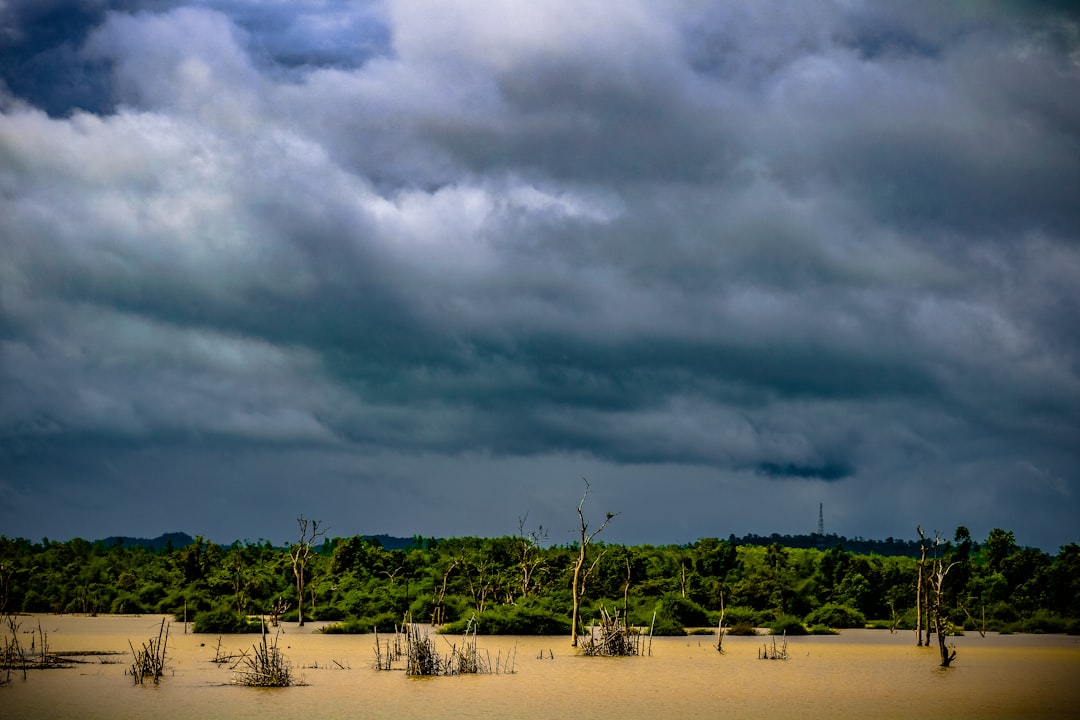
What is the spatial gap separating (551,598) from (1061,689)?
33.7m

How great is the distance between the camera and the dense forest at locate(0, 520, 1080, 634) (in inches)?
2301

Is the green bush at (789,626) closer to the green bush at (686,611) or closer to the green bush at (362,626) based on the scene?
the green bush at (686,611)

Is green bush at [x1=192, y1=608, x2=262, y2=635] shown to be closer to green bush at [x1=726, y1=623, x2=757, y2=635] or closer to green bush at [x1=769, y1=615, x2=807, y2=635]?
green bush at [x1=726, y1=623, x2=757, y2=635]

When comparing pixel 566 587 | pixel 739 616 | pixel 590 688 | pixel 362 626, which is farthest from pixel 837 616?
pixel 590 688

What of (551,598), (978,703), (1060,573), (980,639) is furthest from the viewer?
(1060,573)

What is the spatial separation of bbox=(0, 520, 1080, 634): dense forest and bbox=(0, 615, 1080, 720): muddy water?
14.9 meters

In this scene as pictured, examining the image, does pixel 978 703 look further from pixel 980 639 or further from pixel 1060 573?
pixel 1060 573

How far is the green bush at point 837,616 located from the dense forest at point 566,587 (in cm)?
8

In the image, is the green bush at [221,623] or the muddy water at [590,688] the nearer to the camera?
the muddy water at [590,688]

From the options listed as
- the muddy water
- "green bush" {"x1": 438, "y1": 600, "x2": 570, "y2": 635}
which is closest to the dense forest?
"green bush" {"x1": 438, "y1": 600, "x2": 570, "y2": 635}

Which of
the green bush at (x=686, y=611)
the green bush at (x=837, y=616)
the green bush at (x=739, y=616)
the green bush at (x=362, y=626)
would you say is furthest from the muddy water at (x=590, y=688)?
the green bush at (x=837, y=616)

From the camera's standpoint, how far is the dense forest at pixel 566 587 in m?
58.4

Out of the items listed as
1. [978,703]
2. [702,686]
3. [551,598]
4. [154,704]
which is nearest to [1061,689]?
[978,703]

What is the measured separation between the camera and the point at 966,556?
2844 inches
